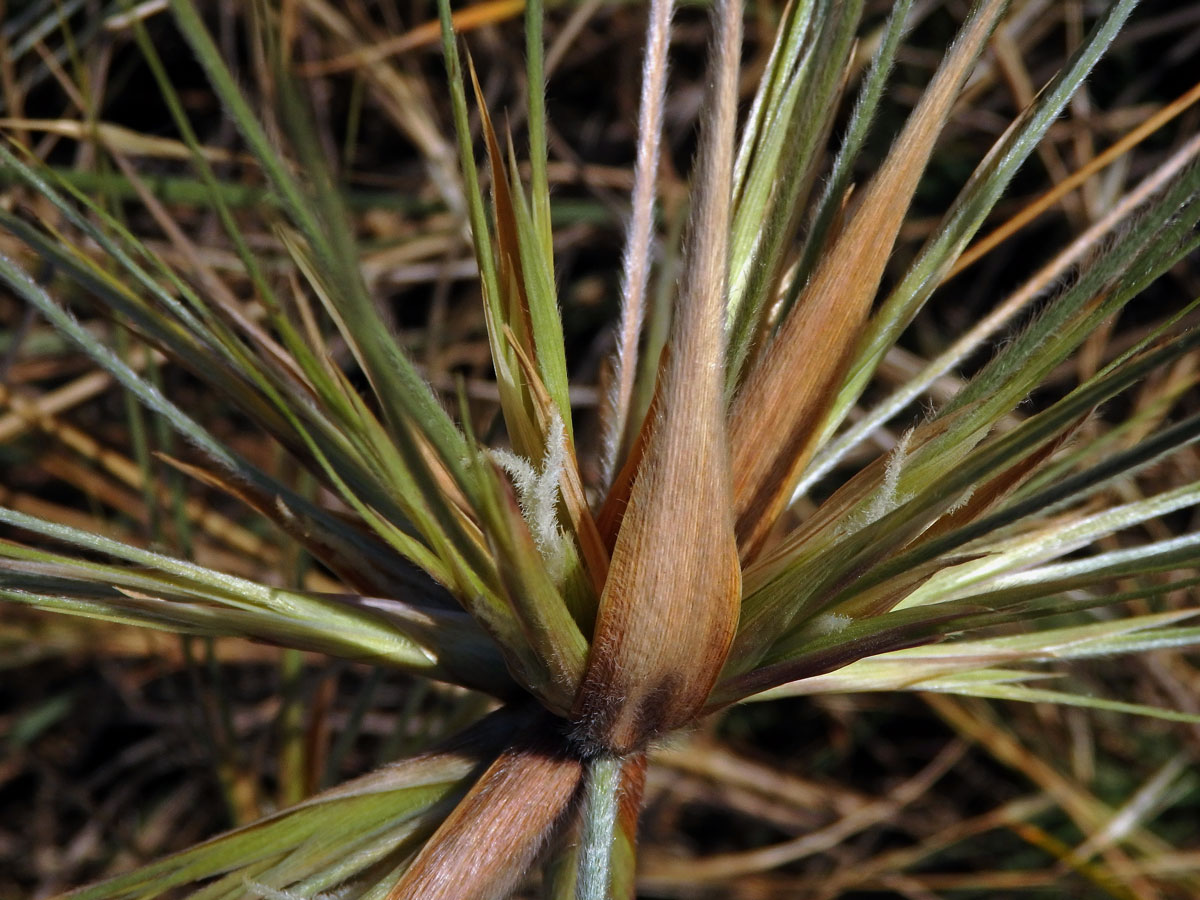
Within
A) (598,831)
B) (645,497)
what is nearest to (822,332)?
(645,497)

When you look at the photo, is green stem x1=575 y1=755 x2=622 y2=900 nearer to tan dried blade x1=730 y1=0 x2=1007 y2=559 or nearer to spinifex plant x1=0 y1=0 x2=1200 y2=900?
spinifex plant x1=0 y1=0 x2=1200 y2=900

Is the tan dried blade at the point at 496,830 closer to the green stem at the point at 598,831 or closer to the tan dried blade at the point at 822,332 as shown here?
the green stem at the point at 598,831

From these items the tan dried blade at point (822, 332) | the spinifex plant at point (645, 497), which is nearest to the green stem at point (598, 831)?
the spinifex plant at point (645, 497)

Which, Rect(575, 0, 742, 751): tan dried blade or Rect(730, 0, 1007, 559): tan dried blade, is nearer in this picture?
Rect(575, 0, 742, 751): tan dried blade

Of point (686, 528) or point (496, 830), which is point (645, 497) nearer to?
point (686, 528)

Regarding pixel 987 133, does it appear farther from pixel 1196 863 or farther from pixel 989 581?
pixel 989 581

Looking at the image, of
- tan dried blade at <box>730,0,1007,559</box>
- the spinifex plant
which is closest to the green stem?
the spinifex plant

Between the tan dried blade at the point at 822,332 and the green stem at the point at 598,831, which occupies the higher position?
the tan dried blade at the point at 822,332
